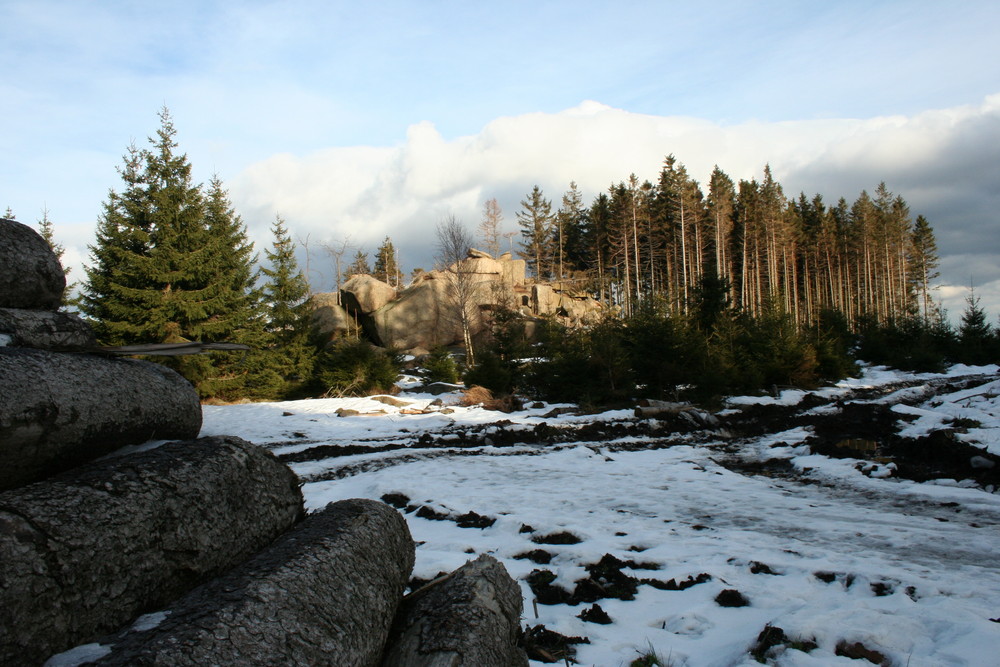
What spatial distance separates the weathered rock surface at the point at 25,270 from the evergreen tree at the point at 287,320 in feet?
75.7

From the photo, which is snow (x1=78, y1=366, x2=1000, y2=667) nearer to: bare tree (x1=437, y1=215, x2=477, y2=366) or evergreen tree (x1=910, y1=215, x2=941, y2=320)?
bare tree (x1=437, y1=215, x2=477, y2=366)

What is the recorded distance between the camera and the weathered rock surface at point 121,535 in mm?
1874

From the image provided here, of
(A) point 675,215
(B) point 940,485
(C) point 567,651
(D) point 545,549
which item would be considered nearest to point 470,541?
(D) point 545,549

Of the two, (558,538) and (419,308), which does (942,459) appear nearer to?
(558,538)

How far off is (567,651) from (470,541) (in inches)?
90.2

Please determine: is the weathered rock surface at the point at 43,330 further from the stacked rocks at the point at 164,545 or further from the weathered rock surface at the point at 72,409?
the weathered rock surface at the point at 72,409

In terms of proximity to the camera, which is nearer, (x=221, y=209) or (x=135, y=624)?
(x=135, y=624)

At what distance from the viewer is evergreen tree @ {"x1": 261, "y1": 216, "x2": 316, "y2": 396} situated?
26547mm

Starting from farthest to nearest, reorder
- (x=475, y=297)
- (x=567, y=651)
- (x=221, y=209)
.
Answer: (x=475, y=297) → (x=221, y=209) → (x=567, y=651)

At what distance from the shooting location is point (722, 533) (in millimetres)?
5723

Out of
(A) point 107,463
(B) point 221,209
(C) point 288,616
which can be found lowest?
(C) point 288,616

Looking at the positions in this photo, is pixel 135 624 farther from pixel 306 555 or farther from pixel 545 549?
pixel 545 549

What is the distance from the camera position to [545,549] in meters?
5.24

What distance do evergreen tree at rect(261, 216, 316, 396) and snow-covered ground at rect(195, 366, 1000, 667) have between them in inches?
533
